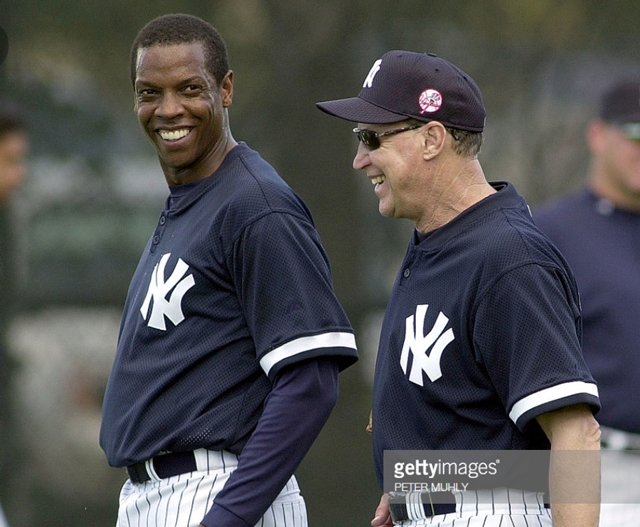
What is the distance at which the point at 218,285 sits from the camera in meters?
2.86

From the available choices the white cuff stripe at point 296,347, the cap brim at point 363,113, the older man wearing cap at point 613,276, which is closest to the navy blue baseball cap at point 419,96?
the cap brim at point 363,113

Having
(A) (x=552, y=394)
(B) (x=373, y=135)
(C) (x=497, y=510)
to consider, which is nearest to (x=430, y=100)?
(B) (x=373, y=135)

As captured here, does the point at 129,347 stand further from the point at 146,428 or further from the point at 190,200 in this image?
the point at 190,200

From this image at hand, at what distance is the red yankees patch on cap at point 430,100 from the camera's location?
2.72 meters

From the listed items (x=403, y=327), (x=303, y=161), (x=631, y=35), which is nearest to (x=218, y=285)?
(x=403, y=327)

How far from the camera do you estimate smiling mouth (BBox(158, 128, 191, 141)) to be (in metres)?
3.02

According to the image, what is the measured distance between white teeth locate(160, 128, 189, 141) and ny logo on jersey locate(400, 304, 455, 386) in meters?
0.86

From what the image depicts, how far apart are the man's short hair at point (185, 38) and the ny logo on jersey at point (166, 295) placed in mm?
594

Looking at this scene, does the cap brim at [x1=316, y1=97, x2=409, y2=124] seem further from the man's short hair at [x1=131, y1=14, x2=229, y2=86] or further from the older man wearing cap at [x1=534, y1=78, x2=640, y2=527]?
the older man wearing cap at [x1=534, y1=78, x2=640, y2=527]

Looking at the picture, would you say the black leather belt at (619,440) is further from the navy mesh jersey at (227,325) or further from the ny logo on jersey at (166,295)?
the ny logo on jersey at (166,295)

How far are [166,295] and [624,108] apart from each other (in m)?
2.27

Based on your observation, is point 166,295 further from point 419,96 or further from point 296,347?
point 419,96

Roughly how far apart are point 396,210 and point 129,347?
85 centimetres

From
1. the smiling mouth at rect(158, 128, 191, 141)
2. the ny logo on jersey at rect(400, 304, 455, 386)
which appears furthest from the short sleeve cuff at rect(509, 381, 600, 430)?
the smiling mouth at rect(158, 128, 191, 141)
